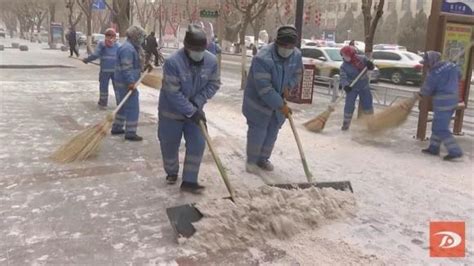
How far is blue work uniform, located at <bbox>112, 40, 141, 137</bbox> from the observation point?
6.46 metres

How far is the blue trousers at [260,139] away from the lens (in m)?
5.22

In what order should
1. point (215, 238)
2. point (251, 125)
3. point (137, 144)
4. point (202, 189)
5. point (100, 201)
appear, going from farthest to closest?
point (137, 144) → point (251, 125) → point (202, 189) → point (100, 201) → point (215, 238)

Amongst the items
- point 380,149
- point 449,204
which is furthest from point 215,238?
point 380,149

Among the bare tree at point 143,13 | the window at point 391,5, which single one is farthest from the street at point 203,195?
the window at point 391,5

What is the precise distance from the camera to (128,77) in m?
6.47

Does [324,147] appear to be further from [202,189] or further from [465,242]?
[465,242]

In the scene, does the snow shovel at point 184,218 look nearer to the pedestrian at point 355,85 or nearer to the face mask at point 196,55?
the face mask at point 196,55

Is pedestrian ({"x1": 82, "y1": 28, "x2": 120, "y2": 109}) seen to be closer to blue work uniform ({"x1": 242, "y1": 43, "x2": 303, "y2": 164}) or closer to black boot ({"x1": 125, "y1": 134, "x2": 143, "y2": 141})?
black boot ({"x1": 125, "y1": 134, "x2": 143, "y2": 141})

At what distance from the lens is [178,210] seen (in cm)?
367

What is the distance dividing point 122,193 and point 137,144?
196cm

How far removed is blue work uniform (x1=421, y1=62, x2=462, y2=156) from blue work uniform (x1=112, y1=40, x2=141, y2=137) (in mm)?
3707

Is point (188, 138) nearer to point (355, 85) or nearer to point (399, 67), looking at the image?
point (355, 85)

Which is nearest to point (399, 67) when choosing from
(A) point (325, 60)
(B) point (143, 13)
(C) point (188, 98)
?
(A) point (325, 60)

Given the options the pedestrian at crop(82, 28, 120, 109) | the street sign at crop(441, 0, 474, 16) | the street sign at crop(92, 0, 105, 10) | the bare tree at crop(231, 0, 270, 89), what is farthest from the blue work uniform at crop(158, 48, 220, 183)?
the street sign at crop(92, 0, 105, 10)
